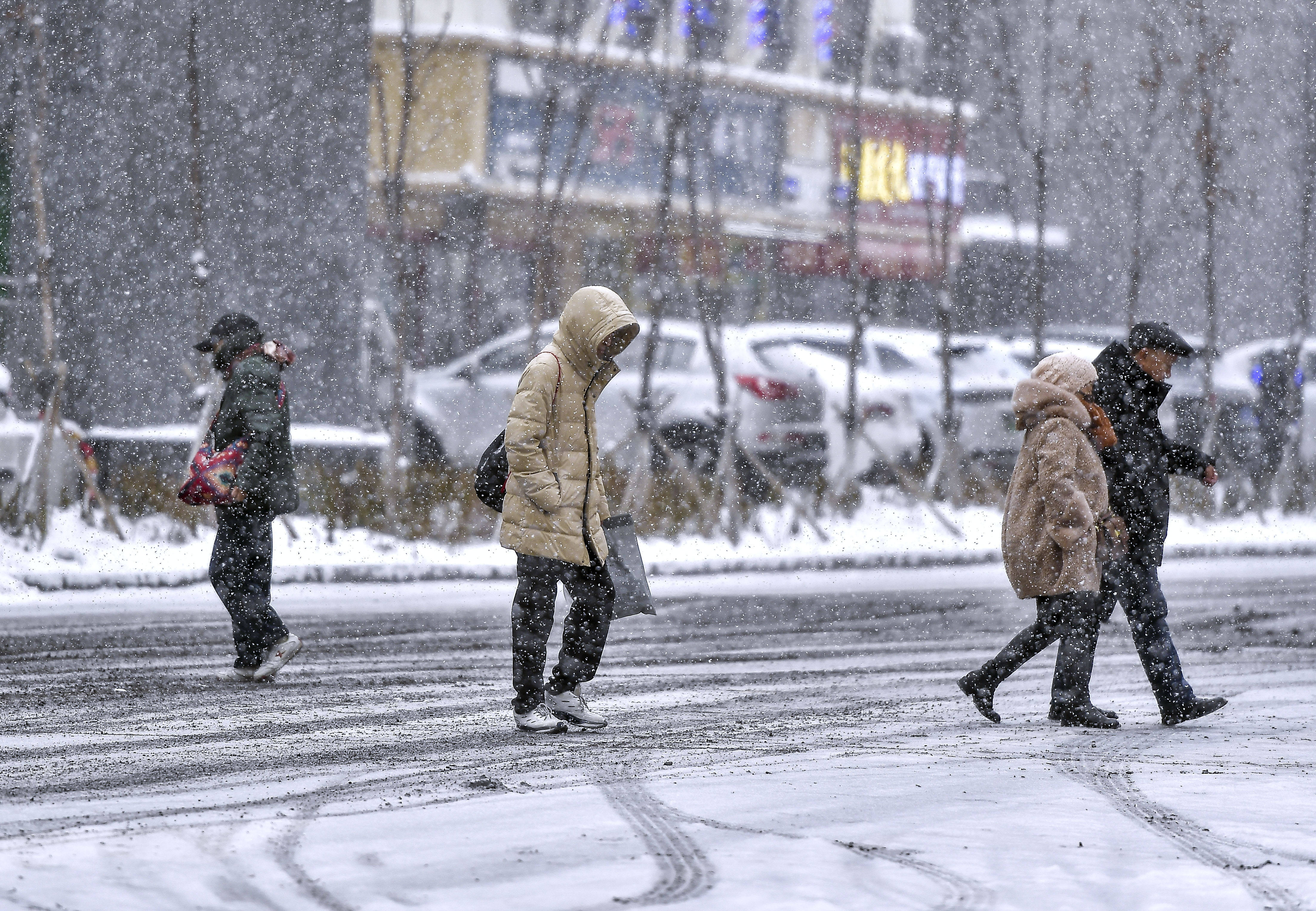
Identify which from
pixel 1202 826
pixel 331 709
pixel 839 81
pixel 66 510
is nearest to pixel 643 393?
pixel 66 510

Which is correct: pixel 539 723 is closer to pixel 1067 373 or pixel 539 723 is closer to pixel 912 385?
pixel 1067 373

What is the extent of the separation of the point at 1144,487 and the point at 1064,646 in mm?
696

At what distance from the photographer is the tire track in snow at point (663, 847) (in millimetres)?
4242

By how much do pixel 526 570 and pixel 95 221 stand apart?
12663 mm

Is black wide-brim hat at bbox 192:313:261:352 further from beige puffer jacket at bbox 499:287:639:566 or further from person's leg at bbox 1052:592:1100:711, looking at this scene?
person's leg at bbox 1052:592:1100:711

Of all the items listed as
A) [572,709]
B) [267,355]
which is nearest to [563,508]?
[572,709]

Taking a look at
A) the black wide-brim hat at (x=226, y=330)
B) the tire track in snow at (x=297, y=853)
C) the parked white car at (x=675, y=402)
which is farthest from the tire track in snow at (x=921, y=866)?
the parked white car at (x=675, y=402)

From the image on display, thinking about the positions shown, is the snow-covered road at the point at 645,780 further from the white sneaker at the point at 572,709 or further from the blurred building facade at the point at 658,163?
the blurred building facade at the point at 658,163

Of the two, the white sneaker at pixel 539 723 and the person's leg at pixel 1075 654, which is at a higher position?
the person's leg at pixel 1075 654

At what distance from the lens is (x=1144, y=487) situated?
7230 mm

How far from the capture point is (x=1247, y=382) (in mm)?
21000

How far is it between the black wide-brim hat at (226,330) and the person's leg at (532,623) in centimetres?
235

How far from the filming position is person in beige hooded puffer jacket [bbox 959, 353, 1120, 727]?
709cm

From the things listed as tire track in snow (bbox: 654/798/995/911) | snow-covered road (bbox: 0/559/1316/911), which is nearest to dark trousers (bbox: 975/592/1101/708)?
Answer: snow-covered road (bbox: 0/559/1316/911)
